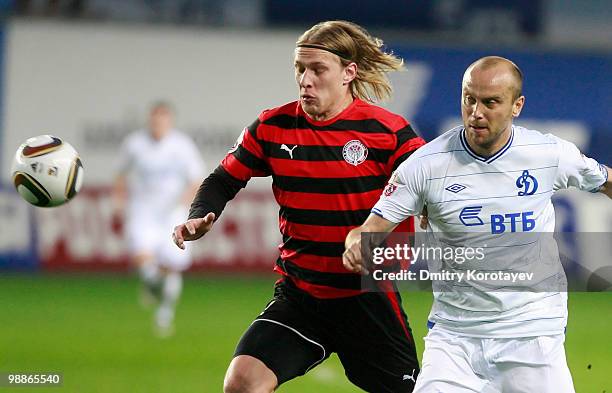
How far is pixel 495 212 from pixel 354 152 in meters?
1.09

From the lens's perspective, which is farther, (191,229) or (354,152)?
(354,152)

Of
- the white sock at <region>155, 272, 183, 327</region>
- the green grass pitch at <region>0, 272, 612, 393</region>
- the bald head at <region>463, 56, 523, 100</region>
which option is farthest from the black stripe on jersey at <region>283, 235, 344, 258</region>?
the white sock at <region>155, 272, 183, 327</region>

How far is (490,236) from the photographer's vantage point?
15.9ft

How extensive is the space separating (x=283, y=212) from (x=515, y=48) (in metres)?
12.4

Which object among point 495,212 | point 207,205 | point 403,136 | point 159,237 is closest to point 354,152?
point 403,136

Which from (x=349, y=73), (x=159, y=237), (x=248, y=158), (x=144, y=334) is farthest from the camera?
(x=159, y=237)

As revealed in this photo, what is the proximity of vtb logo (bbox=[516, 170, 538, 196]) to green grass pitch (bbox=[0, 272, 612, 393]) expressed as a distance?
4.15 m

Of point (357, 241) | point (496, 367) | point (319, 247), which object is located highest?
point (357, 241)

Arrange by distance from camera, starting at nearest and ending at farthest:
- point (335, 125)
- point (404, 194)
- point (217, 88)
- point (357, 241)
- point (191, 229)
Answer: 1. point (357, 241)
2. point (404, 194)
3. point (191, 229)
4. point (335, 125)
5. point (217, 88)

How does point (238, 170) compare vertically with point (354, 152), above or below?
below

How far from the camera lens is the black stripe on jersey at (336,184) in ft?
18.6

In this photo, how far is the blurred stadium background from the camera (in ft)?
52.1

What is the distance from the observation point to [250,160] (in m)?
6.01

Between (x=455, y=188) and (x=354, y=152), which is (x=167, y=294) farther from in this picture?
(x=455, y=188)
